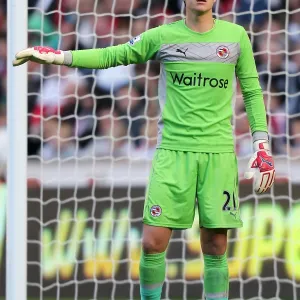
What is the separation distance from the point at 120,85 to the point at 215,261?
2.29 m

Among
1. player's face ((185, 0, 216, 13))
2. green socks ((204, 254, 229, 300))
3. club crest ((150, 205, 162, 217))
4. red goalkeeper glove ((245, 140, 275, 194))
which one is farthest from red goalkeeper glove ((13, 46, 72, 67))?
green socks ((204, 254, 229, 300))

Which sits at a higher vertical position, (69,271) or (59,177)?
(59,177)

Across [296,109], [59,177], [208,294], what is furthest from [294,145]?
[208,294]

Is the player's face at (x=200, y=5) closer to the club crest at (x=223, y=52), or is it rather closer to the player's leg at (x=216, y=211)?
the club crest at (x=223, y=52)

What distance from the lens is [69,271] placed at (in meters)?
5.48

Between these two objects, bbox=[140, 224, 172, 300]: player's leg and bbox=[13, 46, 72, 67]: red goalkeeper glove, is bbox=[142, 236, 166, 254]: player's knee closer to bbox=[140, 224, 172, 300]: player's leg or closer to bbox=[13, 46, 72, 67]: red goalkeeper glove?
bbox=[140, 224, 172, 300]: player's leg

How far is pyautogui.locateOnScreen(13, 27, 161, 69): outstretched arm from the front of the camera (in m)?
3.41

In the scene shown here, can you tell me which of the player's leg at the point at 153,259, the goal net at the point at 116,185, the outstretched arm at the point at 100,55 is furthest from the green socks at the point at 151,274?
the goal net at the point at 116,185

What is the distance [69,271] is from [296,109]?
165cm

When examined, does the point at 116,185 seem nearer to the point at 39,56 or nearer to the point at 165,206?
the point at 165,206

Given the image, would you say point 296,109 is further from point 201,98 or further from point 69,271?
point 201,98

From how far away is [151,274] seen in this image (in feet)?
11.7

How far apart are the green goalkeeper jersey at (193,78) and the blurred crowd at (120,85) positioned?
187 centimetres

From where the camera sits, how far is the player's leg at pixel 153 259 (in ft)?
11.6
